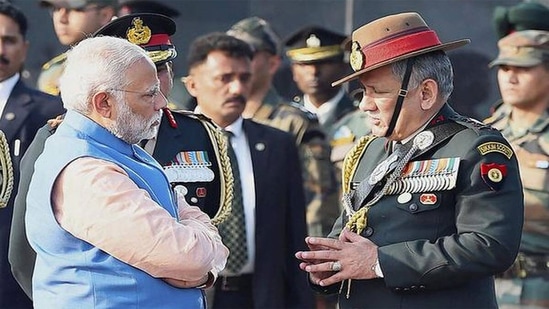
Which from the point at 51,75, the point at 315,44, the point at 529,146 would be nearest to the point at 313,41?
the point at 315,44

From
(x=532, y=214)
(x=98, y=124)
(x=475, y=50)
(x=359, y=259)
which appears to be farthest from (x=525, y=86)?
(x=98, y=124)

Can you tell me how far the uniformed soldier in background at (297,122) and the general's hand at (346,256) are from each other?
10.5ft

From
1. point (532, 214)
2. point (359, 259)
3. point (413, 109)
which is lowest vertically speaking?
point (532, 214)

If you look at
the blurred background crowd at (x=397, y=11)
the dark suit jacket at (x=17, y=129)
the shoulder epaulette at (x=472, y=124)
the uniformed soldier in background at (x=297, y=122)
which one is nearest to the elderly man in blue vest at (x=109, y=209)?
the shoulder epaulette at (x=472, y=124)

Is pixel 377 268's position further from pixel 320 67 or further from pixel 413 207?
pixel 320 67

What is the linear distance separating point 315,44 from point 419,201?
13.6ft

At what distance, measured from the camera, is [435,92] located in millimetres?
4078

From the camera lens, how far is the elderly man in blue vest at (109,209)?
3.33 m

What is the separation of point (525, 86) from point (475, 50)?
202 cm

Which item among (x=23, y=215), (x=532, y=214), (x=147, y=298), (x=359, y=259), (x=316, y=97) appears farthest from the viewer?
(x=316, y=97)

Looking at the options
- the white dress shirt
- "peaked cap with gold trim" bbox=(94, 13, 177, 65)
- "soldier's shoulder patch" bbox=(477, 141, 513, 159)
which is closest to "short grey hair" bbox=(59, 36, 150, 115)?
"peaked cap with gold trim" bbox=(94, 13, 177, 65)

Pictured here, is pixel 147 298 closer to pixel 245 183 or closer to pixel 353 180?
pixel 353 180

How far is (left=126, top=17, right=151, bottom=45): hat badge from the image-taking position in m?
4.54

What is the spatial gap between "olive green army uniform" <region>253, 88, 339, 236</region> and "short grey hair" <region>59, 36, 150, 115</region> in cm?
369
